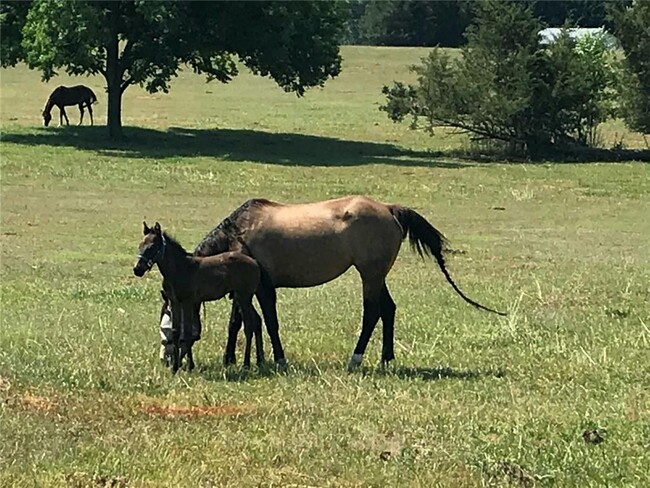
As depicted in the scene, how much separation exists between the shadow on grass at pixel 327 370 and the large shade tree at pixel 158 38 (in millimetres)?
28158

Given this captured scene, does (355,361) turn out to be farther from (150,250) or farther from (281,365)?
(150,250)

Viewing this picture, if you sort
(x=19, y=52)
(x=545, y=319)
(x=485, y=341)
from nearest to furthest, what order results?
1. (x=485, y=341)
2. (x=545, y=319)
3. (x=19, y=52)

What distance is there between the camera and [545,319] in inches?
524

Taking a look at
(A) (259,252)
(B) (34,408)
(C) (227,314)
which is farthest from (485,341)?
(B) (34,408)

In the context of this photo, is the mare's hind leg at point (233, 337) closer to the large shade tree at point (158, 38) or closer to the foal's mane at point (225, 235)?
the foal's mane at point (225, 235)

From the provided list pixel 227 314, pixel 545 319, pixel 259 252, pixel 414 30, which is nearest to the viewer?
pixel 259 252

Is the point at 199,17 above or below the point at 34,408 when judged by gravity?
above

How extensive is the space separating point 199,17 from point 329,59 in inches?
199

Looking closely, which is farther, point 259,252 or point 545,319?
point 545,319

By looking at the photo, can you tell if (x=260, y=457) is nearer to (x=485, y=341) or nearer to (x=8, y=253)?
(x=485, y=341)

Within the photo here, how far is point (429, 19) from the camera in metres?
97.1

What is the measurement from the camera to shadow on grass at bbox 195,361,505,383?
10.2 metres

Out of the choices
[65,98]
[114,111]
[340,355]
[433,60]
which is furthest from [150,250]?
[65,98]

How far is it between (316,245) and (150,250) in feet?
5.12
